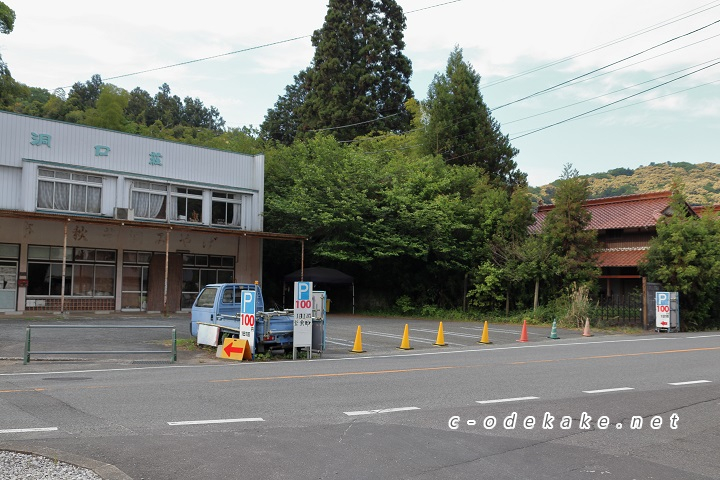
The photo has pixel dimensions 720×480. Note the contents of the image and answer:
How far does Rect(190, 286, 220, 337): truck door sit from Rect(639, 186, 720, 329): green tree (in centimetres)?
1999

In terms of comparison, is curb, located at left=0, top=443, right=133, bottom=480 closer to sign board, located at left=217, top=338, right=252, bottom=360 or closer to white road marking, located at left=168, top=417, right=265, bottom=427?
white road marking, located at left=168, top=417, right=265, bottom=427

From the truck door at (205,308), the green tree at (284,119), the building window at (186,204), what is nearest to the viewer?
the truck door at (205,308)

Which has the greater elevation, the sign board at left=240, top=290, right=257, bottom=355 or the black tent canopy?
the black tent canopy

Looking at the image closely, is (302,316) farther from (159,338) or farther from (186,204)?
(186,204)

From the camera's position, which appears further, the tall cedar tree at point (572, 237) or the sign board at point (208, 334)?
the tall cedar tree at point (572, 237)

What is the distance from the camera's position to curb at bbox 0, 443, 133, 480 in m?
6.03

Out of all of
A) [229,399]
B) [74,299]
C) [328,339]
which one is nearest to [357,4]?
[74,299]

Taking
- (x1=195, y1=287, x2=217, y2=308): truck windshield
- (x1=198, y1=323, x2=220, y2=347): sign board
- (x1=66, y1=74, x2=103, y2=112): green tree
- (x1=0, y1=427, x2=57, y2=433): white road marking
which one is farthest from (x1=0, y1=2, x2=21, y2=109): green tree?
(x1=66, y1=74, x2=103, y2=112): green tree

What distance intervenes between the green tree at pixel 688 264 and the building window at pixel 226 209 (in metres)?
20.2

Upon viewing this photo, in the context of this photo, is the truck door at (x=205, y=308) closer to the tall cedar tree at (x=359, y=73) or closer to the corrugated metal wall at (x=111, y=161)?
the corrugated metal wall at (x=111, y=161)

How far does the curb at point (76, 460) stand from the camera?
6027mm

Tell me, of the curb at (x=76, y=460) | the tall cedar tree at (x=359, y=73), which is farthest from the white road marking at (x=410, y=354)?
the tall cedar tree at (x=359, y=73)

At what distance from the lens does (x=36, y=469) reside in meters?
6.12

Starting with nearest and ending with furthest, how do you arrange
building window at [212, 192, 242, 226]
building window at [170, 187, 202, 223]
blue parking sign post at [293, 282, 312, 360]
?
blue parking sign post at [293, 282, 312, 360] → building window at [170, 187, 202, 223] → building window at [212, 192, 242, 226]
